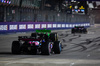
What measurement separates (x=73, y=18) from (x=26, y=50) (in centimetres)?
5442

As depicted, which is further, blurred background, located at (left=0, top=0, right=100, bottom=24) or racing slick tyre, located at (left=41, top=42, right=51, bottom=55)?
blurred background, located at (left=0, top=0, right=100, bottom=24)

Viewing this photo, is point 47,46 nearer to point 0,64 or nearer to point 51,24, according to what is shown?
point 0,64

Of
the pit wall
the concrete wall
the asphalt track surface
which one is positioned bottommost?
the asphalt track surface

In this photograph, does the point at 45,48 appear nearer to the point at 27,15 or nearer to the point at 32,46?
the point at 32,46

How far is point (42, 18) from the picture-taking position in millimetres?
48406

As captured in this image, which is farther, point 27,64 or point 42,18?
point 42,18

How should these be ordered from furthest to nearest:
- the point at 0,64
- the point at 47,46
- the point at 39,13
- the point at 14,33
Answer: the point at 39,13 → the point at 14,33 → the point at 47,46 → the point at 0,64

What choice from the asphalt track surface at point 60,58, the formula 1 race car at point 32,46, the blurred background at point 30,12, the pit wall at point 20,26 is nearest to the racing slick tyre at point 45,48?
the formula 1 race car at point 32,46

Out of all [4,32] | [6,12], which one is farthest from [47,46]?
[6,12]

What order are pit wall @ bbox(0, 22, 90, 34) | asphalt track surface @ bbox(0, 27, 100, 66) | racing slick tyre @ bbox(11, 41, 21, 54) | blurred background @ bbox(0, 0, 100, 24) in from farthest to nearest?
blurred background @ bbox(0, 0, 100, 24) < pit wall @ bbox(0, 22, 90, 34) < racing slick tyre @ bbox(11, 41, 21, 54) < asphalt track surface @ bbox(0, 27, 100, 66)

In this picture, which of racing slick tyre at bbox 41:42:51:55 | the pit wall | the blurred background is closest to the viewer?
racing slick tyre at bbox 41:42:51:55

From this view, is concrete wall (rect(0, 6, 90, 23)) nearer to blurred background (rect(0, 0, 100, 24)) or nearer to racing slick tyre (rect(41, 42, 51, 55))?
blurred background (rect(0, 0, 100, 24))

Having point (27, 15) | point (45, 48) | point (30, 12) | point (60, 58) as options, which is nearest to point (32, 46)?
point (45, 48)

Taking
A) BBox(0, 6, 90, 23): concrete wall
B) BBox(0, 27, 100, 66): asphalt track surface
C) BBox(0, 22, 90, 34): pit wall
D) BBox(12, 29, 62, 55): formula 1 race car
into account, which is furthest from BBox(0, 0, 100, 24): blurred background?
BBox(12, 29, 62, 55): formula 1 race car
